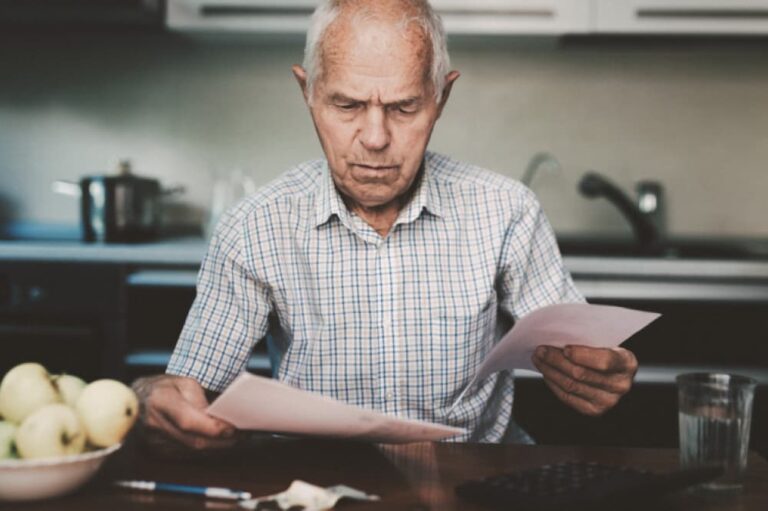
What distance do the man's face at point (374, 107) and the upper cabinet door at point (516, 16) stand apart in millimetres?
1122

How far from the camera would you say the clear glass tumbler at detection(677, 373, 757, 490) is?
0.90m

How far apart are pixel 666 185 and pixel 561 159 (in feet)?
1.10

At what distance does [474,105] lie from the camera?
2783 mm

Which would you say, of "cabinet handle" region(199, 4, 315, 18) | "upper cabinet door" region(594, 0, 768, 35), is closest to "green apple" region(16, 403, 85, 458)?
"cabinet handle" region(199, 4, 315, 18)

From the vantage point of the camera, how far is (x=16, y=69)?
2873 mm

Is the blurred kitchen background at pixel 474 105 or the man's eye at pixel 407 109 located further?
the blurred kitchen background at pixel 474 105

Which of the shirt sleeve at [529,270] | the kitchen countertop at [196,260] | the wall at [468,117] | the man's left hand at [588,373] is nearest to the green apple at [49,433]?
the man's left hand at [588,373]

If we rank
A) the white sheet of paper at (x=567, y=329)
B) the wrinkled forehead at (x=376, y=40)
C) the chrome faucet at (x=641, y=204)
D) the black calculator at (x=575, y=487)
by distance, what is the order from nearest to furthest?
the black calculator at (x=575, y=487) → the white sheet of paper at (x=567, y=329) → the wrinkled forehead at (x=376, y=40) → the chrome faucet at (x=641, y=204)

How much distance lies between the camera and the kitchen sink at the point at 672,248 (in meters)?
2.42

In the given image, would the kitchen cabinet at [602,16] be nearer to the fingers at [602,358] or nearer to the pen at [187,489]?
the fingers at [602,358]

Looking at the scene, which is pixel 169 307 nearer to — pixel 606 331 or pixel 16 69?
pixel 16 69

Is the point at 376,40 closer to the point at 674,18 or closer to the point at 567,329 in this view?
the point at 567,329

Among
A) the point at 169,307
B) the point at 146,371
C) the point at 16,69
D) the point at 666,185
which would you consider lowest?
the point at 146,371

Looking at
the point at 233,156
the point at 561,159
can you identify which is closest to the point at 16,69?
the point at 233,156
